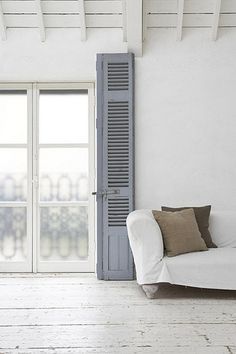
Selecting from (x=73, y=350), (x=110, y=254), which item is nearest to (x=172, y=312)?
(x=73, y=350)

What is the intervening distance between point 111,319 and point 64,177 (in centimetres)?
213

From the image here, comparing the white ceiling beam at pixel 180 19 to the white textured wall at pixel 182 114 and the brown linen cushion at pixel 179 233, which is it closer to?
the white textured wall at pixel 182 114

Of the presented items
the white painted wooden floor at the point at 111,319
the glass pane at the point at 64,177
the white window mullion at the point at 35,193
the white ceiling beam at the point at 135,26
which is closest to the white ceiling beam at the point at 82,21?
the white ceiling beam at the point at 135,26

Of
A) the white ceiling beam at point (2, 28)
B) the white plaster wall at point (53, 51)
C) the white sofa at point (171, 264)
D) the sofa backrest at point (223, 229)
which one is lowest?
the white sofa at point (171, 264)

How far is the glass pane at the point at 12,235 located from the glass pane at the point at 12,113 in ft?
2.77

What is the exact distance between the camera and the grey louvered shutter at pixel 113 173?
15.8 ft

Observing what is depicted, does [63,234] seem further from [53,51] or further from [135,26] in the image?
[135,26]

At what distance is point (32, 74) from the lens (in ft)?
16.4

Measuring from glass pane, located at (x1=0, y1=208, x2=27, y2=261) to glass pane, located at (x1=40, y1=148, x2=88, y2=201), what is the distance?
1.10 feet

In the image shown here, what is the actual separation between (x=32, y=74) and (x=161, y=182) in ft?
5.73

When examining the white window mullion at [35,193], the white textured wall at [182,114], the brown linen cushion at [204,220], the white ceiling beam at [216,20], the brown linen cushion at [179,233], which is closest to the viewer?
the brown linen cushion at [179,233]

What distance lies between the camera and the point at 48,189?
5172mm

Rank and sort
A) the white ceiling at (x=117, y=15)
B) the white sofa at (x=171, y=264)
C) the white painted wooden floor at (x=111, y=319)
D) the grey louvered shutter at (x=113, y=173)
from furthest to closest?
1. the grey louvered shutter at (x=113, y=173)
2. the white ceiling at (x=117, y=15)
3. the white sofa at (x=171, y=264)
4. the white painted wooden floor at (x=111, y=319)

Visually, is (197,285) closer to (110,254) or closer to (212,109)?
(110,254)
